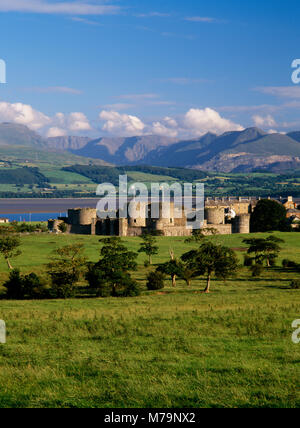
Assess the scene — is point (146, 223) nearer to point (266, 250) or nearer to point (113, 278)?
point (266, 250)

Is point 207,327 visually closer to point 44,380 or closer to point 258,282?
point 44,380

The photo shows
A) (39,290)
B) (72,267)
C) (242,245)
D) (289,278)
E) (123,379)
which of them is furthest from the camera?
(242,245)

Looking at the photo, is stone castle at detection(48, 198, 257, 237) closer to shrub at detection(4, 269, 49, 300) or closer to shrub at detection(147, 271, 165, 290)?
shrub at detection(147, 271, 165, 290)

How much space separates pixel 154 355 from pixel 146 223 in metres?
71.1

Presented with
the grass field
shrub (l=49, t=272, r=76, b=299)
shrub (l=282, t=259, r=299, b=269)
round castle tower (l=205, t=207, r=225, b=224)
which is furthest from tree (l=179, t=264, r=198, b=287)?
round castle tower (l=205, t=207, r=225, b=224)

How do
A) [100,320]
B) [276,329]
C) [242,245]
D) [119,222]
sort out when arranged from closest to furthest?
[276,329]
[100,320]
[242,245]
[119,222]

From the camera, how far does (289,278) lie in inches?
1770

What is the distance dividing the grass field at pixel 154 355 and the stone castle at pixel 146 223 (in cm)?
5420

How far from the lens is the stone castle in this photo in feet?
275

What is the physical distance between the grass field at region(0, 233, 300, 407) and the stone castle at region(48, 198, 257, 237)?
54.2 meters

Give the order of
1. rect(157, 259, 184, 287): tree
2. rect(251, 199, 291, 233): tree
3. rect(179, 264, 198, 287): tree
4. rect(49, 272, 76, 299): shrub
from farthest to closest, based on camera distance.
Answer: rect(251, 199, 291, 233): tree, rect(157, 259, 184, 287): tree, rect(179, 264, 198, 287): tree, rect(49, 272, 76, 299): shrub

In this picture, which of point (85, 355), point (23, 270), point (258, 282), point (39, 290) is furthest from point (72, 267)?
point (85, 355)

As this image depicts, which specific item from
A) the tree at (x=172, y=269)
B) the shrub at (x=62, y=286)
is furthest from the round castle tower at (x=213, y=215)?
the shrub at (x=62, y=286)
